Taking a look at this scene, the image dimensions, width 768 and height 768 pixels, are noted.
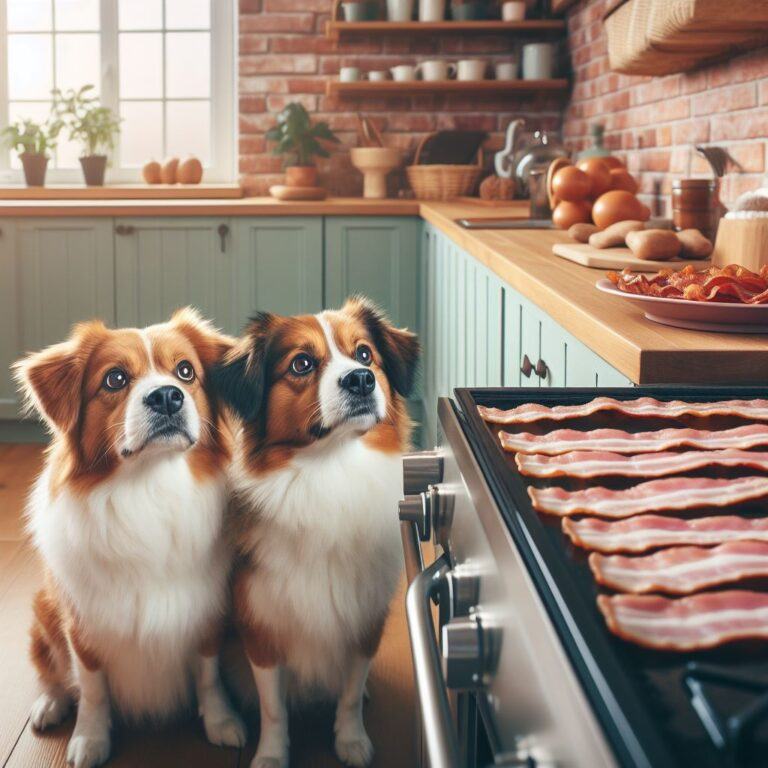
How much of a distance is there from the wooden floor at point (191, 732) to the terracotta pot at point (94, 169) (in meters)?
2.65

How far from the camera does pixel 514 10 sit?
4.34 metres

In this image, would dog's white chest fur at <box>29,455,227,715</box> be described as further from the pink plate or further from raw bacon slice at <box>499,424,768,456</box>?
raw bacon slice at <box>499,424,768,456</box>

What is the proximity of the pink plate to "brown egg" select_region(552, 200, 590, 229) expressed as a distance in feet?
4.40

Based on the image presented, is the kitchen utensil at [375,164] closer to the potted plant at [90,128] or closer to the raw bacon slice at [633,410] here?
the potted plant at [90,128]

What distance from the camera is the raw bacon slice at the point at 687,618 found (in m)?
0.46

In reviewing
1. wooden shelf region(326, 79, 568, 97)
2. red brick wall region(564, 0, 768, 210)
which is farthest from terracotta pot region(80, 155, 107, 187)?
red brick wall region(564, 0, 768, 210)

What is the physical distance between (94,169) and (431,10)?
1656 millimetres

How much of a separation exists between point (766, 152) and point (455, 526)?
5.80 ft

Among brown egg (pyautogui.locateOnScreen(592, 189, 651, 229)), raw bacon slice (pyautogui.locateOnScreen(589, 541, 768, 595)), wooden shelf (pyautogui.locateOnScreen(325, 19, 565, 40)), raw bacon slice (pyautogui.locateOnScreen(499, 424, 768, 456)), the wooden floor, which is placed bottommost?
the wooden floor

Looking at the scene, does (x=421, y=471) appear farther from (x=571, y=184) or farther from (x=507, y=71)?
(x=507, y=71)

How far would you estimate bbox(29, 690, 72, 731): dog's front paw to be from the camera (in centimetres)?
190

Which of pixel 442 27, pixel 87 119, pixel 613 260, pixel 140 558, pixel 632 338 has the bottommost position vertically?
pixel 140 558

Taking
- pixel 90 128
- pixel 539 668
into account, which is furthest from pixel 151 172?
pixel 539 668

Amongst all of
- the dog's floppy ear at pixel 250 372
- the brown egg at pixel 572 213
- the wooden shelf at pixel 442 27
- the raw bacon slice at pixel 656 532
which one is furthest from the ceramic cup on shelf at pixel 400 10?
the raw bacon slice at pixel 656 532
